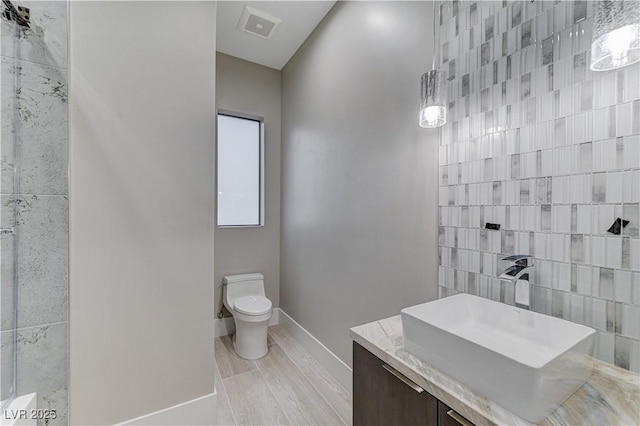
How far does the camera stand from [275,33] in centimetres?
254

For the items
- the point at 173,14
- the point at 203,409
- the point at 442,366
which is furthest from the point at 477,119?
the point at 203,409

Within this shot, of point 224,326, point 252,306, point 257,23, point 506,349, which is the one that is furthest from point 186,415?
A: point 257,23

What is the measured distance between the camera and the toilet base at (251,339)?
2.42m

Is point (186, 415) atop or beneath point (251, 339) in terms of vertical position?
beneath

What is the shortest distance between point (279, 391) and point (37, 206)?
1.83 meters

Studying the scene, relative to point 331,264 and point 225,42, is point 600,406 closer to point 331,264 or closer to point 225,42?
point 331,264

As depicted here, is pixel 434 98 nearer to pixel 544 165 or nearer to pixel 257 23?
pixel 544 165

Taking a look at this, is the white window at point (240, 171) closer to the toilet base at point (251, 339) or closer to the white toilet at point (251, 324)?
the white toilet at point (251, 324)

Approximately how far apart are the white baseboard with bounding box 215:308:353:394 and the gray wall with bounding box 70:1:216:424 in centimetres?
89

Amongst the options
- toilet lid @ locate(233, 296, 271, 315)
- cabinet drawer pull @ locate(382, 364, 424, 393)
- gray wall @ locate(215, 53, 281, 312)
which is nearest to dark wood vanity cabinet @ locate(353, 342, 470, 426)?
cabinet drawer pull @ locate(382, 364, 424, 393)

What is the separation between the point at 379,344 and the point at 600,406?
0.56 m

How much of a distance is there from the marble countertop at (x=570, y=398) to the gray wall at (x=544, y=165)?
Answer: 0.09 m

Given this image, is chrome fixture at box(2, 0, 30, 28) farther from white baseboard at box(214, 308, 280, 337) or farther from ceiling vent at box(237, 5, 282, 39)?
white baseboard at box(214, 308, 280, 337)

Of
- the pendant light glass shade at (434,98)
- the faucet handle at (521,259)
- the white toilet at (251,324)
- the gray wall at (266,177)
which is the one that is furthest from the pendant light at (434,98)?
the gray wall at (266,177)
